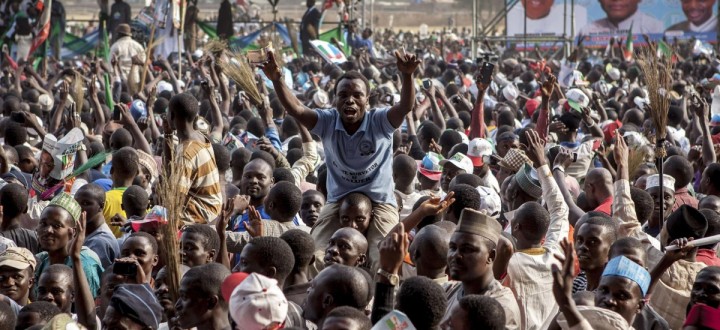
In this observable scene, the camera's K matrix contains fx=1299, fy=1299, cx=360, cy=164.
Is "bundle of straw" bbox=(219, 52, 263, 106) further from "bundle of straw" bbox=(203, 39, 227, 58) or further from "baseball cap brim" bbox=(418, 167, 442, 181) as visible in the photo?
"baseball cap brim" bbox=(418, 167, 442, 181)

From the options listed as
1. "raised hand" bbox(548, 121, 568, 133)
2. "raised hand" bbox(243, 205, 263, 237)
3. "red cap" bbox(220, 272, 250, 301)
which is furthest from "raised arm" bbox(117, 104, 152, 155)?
"red cap" bbox(220, 272, 250, 301)

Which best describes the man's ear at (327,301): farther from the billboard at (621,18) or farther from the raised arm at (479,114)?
the billboard at (621,18)

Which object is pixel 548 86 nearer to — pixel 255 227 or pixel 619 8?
pixel 255 227

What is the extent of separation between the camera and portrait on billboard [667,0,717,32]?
33.8m

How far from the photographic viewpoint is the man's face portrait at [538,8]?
1305 inches

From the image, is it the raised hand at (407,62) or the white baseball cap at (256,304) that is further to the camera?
the raised hand at (407,62)

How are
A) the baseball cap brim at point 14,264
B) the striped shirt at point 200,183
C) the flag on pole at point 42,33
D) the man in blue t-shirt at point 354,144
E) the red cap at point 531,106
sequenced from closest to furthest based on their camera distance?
1. the baseball cap brim at point 14,264
2. the man in blue t-shirt at point 354,144
3. the striped shirt at point 200,183
4. the red cap at point 531,106
5. the flag on pole at point 42,33

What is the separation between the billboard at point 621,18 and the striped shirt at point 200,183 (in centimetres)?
2659

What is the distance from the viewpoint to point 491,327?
453 centimetres

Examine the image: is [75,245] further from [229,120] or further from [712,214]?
[229,120]

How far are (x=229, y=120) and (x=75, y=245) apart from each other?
705cm

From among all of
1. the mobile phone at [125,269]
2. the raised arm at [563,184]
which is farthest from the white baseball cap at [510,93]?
the mobile phone at [125,269]

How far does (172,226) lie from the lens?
229 inches

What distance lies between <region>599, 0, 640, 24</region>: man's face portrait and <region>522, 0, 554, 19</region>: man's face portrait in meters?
1.92
